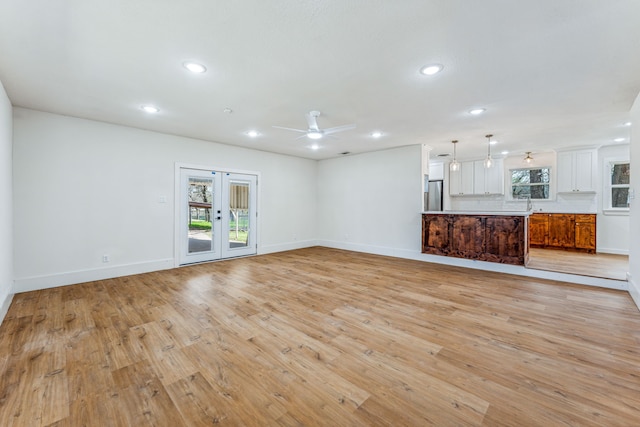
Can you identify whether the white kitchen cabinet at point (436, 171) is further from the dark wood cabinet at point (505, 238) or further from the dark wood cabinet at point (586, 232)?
the dark wood cabinet at point (505, 238)

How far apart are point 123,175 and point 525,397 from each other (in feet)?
19.5

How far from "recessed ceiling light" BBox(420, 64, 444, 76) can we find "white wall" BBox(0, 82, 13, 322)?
4743mm

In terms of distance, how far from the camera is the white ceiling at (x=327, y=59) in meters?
1.92

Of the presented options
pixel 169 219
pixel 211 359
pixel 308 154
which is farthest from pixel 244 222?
pixel 211 359

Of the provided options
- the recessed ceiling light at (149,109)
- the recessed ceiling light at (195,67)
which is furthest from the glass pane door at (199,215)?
the recessed ceiling light at (195,67)

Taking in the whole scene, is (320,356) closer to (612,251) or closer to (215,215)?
(215,215)

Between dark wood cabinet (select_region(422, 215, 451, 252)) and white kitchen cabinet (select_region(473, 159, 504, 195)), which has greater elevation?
white kitchen cabinet (select_region(473, 159, 504, 195))

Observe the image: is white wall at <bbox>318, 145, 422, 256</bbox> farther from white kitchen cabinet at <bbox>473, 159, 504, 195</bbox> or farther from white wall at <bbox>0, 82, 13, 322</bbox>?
white wall at <bbox>0, 82, 13, 322</bbox>

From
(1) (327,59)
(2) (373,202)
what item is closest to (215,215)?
(2) (373,202)

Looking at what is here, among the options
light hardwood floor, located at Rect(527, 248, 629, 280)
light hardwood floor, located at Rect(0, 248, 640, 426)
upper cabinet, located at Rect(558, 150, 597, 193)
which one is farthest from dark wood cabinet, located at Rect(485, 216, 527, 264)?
upper cabinet, located at Rect(558, 150, 597, 193)

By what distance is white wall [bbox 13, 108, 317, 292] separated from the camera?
3.90 m

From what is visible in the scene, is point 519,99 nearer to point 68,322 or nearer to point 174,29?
point 174,29

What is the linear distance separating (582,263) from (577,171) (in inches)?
109

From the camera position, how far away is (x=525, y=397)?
1.76 m
